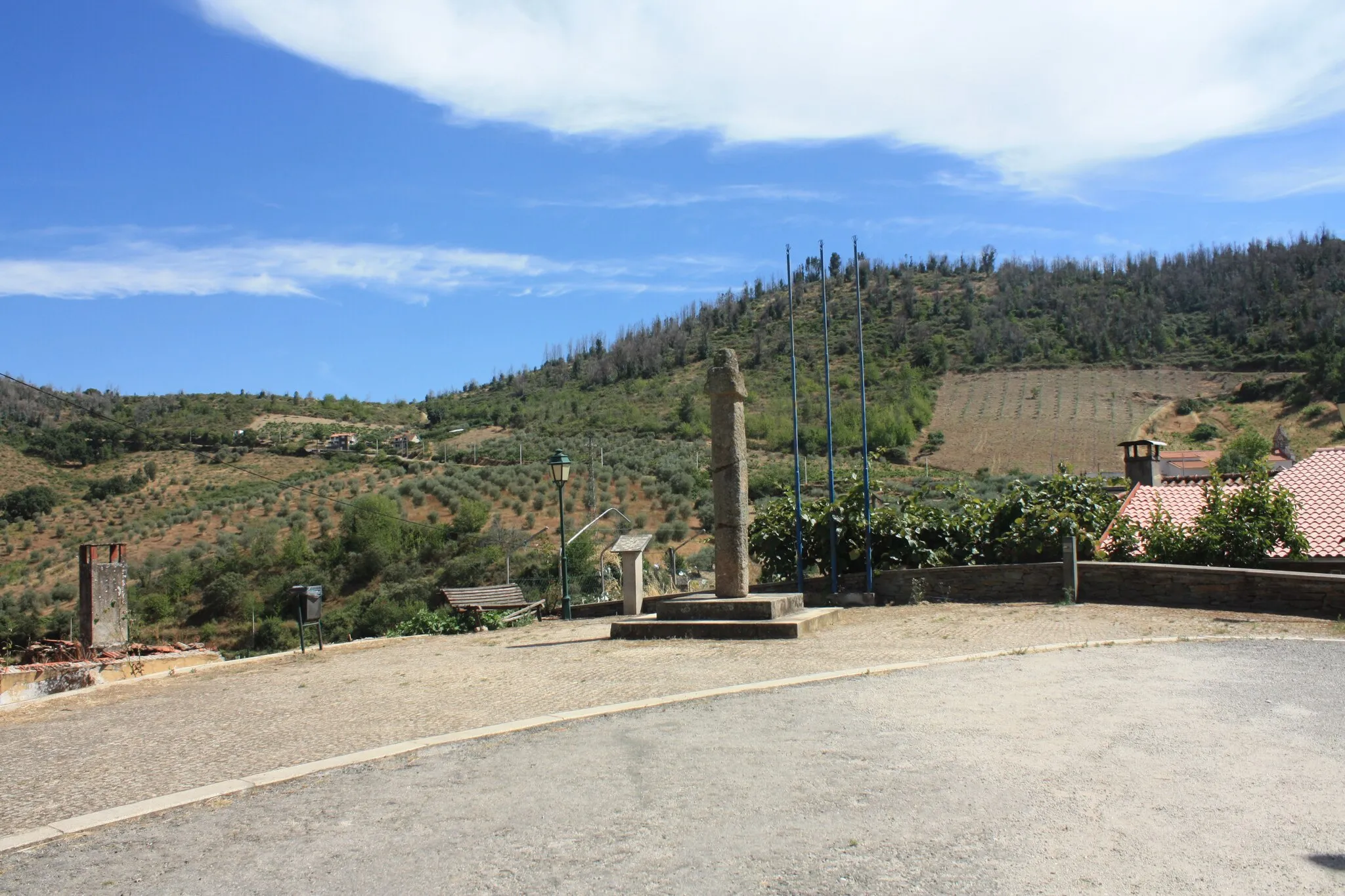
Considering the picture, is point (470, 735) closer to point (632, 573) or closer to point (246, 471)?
point (632, 573)

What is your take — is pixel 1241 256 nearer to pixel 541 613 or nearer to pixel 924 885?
pixel 541 613

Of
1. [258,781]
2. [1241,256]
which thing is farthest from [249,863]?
[1241,256]

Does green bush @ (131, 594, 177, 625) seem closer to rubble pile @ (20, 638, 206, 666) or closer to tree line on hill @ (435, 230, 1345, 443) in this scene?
rubble pile @ (20, 638, 206, 666)

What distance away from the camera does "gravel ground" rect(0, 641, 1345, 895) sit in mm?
4078

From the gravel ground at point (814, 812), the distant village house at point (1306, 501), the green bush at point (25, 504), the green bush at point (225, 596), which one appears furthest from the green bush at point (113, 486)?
the gravel ground at point (814, 812)

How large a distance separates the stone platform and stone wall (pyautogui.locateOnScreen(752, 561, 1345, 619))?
3.13 m

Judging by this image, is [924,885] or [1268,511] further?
[1268,511]

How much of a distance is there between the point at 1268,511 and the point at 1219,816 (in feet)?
37.7

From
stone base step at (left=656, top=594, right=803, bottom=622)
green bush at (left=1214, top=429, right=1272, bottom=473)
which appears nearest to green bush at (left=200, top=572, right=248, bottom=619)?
stone base step at (left=656, top=594, right=803, bottom=622)

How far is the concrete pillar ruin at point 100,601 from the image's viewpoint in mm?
12211

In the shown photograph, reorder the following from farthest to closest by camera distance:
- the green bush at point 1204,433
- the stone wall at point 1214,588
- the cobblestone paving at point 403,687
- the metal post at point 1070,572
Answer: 1. the green bush at point 1204,433
2. the metal post at point 1070,572
3. the stone wall at point 1214,588
4. the cobblestone paving at point 403,687

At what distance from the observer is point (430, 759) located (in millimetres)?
6203

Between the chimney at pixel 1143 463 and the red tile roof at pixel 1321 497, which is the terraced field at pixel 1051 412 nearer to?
the chimney at pixel 1143 463

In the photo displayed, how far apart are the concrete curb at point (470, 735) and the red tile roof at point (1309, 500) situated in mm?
6855
